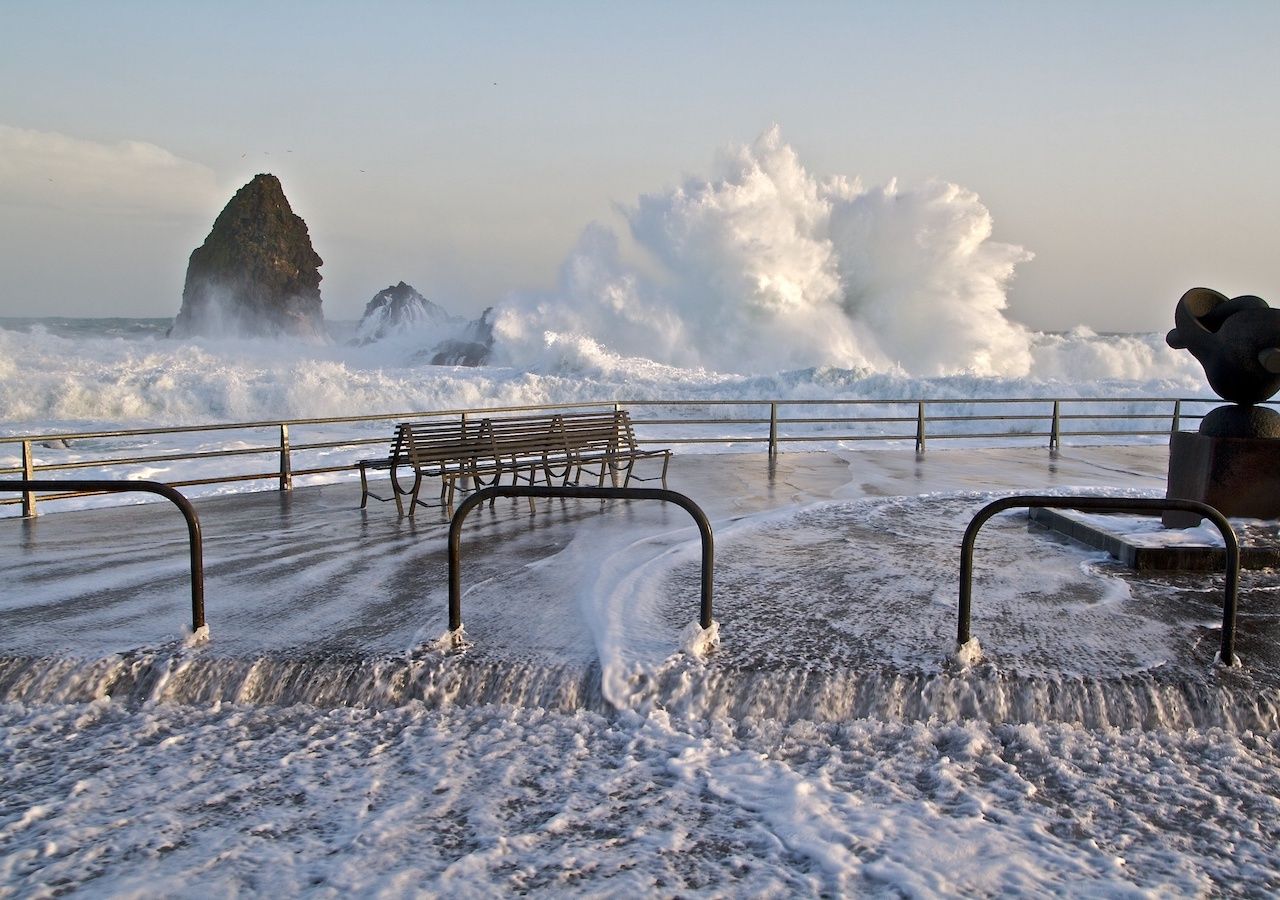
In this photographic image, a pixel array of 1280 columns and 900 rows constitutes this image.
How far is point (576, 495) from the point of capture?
16.5 ft

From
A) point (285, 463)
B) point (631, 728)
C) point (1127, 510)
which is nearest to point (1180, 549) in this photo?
point (1127, 510)

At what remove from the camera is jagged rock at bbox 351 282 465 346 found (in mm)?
100731

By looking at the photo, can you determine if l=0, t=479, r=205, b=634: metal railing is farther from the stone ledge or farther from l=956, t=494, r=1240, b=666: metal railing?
the stone ledge

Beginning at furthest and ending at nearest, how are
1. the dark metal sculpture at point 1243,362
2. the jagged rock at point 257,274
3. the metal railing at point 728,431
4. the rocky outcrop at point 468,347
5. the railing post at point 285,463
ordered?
the jagged rock at point 257,274, the rocky outcrop at point 468,347, the metal railing at point 728,431, the railing post at point 285,463, the dark metal sculpture at point 1243,362

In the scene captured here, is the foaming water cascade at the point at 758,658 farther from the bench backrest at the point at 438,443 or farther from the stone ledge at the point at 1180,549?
the bench backrest at the point at 438,443

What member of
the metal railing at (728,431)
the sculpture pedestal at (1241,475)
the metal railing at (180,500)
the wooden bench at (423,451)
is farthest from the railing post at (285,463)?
the sculpture pedestal at (1241,475)

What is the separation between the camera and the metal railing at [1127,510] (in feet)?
15.9

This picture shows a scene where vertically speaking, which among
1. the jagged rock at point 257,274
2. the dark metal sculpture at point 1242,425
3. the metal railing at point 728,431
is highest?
the jagged rock at point 257,274

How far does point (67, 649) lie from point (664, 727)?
3331 millimetres

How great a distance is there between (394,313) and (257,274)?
64.9 ft

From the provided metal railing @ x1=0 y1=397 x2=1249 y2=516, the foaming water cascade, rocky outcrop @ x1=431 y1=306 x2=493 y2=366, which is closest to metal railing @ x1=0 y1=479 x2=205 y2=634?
the foaming water cascade

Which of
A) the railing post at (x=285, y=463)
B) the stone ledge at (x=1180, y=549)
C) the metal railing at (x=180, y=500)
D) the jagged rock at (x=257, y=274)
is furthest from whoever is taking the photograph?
the jagged rock at (x=257, y=274)

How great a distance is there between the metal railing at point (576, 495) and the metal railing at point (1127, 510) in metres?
1.33

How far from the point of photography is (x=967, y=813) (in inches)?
150
